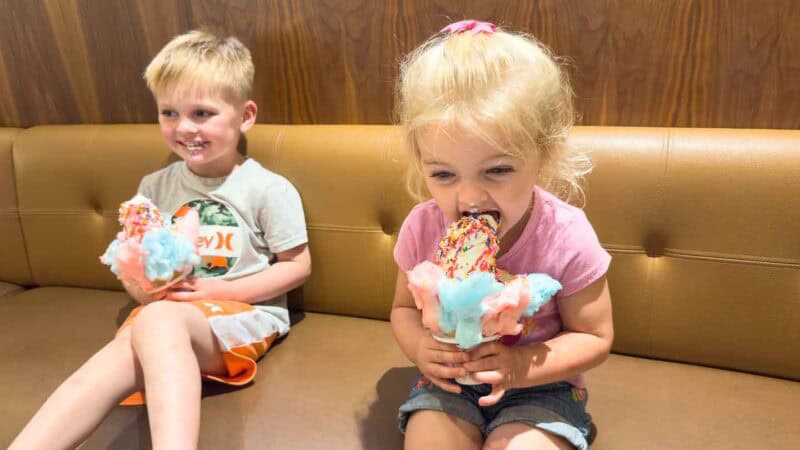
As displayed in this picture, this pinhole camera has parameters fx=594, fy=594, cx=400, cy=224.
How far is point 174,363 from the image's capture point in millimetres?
1042

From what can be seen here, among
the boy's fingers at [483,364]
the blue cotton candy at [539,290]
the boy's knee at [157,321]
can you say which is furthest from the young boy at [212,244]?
the blue cotton candy at [539,290]

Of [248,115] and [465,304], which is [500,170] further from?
[248,115]

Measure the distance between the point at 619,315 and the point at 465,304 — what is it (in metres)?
0.62

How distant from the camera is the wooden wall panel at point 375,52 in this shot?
118 cm

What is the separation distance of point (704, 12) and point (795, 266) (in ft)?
1.70

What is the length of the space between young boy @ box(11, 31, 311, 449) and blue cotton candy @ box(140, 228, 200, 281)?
0.06m

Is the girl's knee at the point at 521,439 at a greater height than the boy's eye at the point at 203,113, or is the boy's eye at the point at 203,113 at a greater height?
the boy's eye at the point at 203,113

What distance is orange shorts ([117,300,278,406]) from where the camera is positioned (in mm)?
1198

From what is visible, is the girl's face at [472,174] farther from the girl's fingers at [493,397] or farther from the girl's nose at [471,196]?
the girl's fingers at [493,397]

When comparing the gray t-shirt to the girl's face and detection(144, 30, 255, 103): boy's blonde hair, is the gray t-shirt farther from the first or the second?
the girl's face

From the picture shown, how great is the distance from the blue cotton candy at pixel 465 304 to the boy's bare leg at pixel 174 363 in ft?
1.62

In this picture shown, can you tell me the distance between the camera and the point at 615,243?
1.20 m

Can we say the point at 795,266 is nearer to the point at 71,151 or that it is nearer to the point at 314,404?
the point at 314,404

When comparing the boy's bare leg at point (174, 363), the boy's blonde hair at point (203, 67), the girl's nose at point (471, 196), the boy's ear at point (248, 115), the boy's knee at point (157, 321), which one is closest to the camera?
the girl's nose at point (471, 196)
